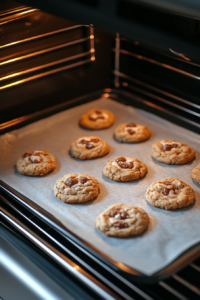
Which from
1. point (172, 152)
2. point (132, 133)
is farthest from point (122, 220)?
point (132, 133)

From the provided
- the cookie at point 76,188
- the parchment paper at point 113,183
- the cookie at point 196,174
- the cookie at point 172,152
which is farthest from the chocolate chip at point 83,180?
the cookie at point 196,174

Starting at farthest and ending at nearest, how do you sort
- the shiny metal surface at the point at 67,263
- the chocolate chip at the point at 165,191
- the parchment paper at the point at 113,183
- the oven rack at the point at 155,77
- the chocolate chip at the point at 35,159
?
the oven rack at the point at 155,77 → the chocolate chip at the point at 35,159 → the chocolate chip at the point at 165,191 → the parchment paper at the point at 113,183 → the shiny metal surface at the point at 67,263

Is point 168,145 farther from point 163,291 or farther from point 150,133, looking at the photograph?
point 163,291

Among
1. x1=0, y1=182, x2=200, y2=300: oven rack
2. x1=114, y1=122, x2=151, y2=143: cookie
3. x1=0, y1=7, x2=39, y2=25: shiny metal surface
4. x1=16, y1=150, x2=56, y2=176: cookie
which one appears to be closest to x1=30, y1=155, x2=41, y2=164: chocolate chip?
x1=16, y1=150, x2=56, y2=176: cookie

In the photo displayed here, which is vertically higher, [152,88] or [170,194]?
[152,88]

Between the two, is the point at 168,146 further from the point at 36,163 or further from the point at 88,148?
the point at 36,163

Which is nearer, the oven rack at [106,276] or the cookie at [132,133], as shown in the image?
the oven rack at [106,276]

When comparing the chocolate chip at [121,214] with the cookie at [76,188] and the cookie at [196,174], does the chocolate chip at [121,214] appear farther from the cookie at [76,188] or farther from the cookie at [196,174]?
the cookie at [196,174]
